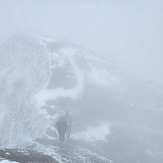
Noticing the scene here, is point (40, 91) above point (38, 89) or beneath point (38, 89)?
beneath

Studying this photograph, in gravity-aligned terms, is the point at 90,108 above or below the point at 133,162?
above

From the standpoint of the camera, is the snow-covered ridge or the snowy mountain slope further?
the snow-covered ridge

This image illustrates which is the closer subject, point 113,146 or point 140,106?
point 113,146

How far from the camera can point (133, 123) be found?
6127 inches

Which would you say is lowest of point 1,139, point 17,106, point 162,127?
point 1,139

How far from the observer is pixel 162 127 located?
154m

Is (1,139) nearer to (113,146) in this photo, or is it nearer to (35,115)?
(35,115)

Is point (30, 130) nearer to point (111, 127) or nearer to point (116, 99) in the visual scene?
point (111, 127)

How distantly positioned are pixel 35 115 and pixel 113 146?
44809 millimetres

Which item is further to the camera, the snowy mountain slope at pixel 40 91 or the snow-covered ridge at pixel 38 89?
the snow-covered ridge at pixel 38 89

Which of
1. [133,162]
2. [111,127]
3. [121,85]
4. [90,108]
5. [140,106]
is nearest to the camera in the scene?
[133,162]

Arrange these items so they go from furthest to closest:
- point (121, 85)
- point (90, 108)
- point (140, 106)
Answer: point (121, 85) < point (140, 106) < point (90, 108)

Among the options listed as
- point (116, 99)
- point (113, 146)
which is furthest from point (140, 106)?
point (113, 146)

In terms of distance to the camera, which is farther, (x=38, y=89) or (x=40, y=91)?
A: (x=38, y=89)
